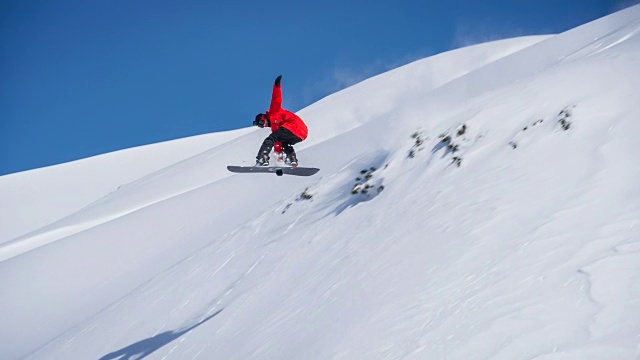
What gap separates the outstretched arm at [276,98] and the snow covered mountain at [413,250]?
2252 mm

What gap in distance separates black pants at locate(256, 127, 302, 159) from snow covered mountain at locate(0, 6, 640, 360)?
152cm

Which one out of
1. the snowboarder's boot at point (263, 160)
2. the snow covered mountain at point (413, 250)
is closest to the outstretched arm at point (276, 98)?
the snowboarder's boot at point (263, 160)

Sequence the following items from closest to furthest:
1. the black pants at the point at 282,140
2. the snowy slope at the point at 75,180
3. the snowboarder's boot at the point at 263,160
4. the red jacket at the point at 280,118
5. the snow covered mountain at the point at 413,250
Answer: the snow covered mountain at the point at 413,250 < the red jacket at the point at 280,118 < the black pants at the point at 282,140 < the snowboarder's boot at the point at 263,160 < the snowy slope at the point at 75,180

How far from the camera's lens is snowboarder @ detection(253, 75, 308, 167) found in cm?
971

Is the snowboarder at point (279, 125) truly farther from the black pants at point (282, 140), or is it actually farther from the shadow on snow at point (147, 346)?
the shadow on snow at point (147, 346)

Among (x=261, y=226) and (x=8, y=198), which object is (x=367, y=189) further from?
(x=8, y=198)

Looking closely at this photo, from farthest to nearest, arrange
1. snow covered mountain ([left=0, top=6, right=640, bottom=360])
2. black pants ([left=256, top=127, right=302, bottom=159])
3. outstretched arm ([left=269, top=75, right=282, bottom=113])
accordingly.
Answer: black pants ([left=256, top=127, right=302, bottom=159])
outstretched arm ([left=269, top=75, right=282, bottom=113])
snow covered mountain ([left=0, top=6, right=640, bottom=360])

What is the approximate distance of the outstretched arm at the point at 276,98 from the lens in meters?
9.35

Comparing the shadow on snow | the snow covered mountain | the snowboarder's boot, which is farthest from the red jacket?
the shadow on snow

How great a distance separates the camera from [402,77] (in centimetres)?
2731

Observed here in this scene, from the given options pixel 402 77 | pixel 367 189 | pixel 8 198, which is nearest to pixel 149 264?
pixel 367 189

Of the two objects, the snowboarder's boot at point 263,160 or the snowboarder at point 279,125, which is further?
the snowboarder's boot at point 263,160

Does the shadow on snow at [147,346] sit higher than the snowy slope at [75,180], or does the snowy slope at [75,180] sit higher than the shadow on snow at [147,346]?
the snowy slope at [75,180]

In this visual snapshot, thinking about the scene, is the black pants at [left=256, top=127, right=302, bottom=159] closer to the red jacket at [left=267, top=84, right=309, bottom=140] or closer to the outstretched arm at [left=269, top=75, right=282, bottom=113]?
the red jacket at [left=267, top=84, right=309, bottom=140]
